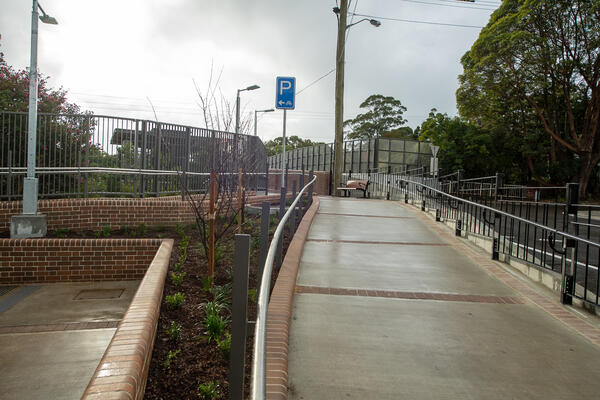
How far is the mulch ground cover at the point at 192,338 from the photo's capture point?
2.98 metres

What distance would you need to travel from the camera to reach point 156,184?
10.4 m

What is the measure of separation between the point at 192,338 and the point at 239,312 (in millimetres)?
1604

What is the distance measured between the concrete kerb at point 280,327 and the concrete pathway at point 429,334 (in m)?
0.10

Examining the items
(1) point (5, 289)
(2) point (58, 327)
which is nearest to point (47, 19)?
(1) point (5, 289)

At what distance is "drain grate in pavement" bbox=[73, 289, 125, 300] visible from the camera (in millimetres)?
6266

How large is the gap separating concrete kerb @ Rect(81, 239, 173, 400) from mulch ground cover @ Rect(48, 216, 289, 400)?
0.14m

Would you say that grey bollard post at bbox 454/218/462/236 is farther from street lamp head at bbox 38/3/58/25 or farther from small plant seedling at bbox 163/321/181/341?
street lamp head at bbox 38/3/58/25

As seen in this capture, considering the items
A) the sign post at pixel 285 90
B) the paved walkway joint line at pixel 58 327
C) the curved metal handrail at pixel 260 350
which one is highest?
the sign post at pixel 285 90

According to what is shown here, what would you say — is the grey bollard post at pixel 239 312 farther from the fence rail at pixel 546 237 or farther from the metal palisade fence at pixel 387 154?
the metal palisade fence at pixel 387 154

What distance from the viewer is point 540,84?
25828mm

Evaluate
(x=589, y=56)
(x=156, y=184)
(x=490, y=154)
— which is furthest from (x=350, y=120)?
(x=156, y=184)

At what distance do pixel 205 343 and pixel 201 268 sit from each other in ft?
7.56

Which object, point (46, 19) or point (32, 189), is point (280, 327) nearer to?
point (32, 189)

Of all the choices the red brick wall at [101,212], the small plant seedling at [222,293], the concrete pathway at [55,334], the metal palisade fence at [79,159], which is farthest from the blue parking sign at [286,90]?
the small plant seedling at [222,293]
